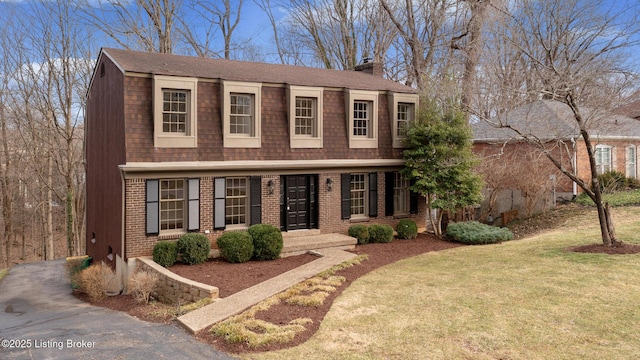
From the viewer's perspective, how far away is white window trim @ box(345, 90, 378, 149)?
17.9 meters

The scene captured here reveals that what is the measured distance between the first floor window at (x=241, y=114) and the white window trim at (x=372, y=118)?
3876 mm

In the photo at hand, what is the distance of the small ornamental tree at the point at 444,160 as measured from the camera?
17.8 metres

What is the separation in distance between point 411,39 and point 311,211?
18016 mm

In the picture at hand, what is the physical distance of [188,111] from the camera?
14.9 m

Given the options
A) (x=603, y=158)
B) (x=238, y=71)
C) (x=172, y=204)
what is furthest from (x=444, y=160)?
(x=603, y=158)

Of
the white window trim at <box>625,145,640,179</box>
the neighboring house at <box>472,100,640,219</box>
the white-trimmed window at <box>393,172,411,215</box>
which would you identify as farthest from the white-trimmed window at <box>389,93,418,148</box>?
the white window trim at <box>625,145,640,179</box>

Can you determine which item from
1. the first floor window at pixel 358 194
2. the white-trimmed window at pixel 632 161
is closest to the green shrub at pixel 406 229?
the first floor window at pixel 358 194

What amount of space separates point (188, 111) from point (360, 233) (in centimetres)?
729

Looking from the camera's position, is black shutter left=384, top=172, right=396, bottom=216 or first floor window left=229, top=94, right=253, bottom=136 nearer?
first floor window left=229, top=94, right=253, bottom=136

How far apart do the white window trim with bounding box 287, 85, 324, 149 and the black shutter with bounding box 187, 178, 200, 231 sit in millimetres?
3678

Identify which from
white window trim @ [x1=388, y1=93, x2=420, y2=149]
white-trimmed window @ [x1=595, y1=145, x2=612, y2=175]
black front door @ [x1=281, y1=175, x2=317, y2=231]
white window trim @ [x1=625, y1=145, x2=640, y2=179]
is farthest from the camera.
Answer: white window trim @ [x1=625, y1=145, x2=640, y2=179]

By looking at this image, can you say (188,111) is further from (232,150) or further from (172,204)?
(172,204)

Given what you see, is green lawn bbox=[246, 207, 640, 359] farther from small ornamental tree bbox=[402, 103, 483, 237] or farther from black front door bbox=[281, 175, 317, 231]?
black front door bbox=[281, 175, 317, 231]

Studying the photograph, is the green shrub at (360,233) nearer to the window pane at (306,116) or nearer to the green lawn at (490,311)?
the green lawn at (490,311)
